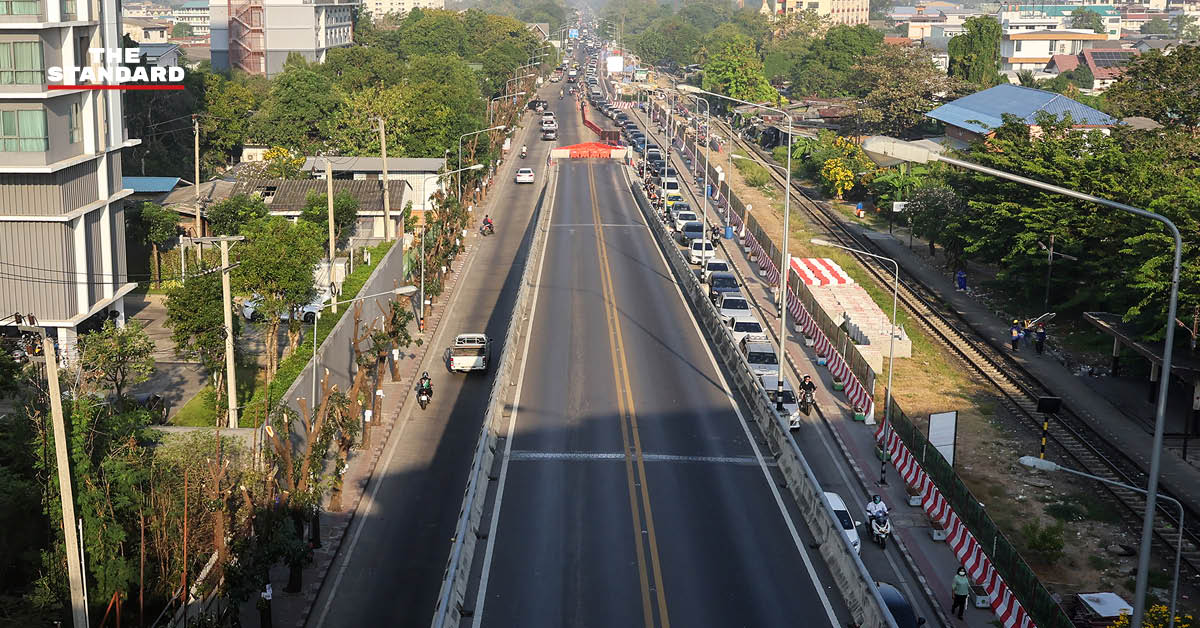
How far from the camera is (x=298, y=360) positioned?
46.8m

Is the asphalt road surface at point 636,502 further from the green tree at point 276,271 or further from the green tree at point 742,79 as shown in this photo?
the green tree at point 742,79

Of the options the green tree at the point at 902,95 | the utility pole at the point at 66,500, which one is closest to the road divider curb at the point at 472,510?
the utility pole at the point at 66,500

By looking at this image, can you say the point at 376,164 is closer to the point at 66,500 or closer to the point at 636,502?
the point at 636,502

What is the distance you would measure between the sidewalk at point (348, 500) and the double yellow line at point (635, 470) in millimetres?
9212

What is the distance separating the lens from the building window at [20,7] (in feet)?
155

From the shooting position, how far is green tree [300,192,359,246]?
6925 cm

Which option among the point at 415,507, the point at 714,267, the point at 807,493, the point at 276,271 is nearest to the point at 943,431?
the point at 807,493

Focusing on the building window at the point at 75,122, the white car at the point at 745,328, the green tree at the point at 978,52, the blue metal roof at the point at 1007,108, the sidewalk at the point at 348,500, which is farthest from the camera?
the green tree at the point at 978,52

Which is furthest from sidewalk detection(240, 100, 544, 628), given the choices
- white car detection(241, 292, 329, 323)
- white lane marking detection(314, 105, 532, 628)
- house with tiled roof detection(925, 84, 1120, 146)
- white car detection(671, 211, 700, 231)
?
house with tiled roof detection(925, 84, 1120, 146)

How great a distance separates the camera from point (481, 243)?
87812 mm

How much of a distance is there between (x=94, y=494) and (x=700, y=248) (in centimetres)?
4893

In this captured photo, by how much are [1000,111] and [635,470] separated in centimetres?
8004

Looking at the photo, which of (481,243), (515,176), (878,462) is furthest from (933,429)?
(515,176)

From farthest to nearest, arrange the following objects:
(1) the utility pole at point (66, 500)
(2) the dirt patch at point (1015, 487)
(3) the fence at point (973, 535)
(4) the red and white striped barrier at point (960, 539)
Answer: (2) the dirt patch at point (1015, 487) → (4) the red and white striped barrier at point (960, 539) → (3) the fence at point (973, 535) → (1) the utility pole at point (66, 500)
